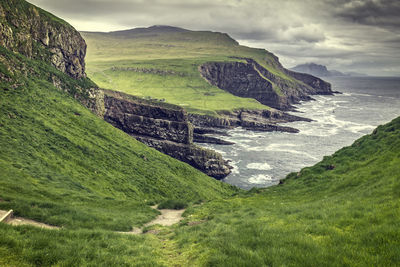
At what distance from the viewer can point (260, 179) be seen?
9831 cm

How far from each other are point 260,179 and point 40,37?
310 ft

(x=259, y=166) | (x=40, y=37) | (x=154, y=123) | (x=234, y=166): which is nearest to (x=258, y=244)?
(x=40, y=37)

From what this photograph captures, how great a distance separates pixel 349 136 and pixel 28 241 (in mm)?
175118

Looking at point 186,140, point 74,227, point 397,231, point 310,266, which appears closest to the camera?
point 310,266

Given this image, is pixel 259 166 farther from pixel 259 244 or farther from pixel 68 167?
pixel 259 244

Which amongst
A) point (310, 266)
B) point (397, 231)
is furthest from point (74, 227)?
point (397, 231)

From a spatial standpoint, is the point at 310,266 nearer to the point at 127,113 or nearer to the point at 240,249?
the point at 240,249

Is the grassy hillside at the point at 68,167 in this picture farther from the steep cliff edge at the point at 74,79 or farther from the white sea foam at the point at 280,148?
the white sea foam at the point at 280,148

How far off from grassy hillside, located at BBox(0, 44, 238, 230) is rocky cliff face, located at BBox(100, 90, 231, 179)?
34330 millimetres

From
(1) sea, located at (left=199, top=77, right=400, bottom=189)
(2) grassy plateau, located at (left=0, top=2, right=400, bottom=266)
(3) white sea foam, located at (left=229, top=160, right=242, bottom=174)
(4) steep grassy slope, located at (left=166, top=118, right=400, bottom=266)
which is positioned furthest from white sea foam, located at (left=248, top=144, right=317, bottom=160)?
(4) steep grassy slope, located at (left=166, top=118, right=400, bottom=266)

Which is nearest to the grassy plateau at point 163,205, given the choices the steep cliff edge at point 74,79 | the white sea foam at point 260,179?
the steep cliff edge at point 74,79

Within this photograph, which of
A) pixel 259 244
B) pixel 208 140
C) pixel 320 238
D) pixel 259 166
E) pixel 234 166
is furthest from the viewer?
pixel 208 140

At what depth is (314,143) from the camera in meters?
145

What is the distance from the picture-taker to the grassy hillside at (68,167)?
20.8 metres
